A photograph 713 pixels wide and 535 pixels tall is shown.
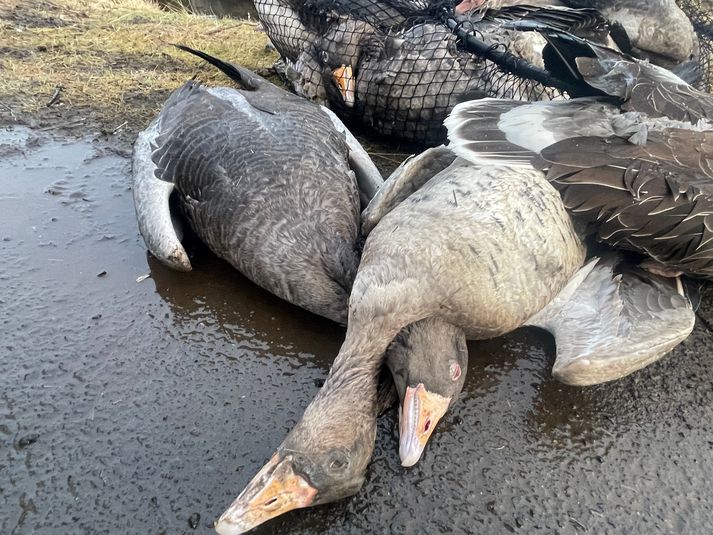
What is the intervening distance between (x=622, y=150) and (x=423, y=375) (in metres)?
1.66

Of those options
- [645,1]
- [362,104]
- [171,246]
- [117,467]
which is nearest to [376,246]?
[171,246]

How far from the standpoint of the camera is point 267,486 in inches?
86.5

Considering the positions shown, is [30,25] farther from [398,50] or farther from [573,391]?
[573,391]

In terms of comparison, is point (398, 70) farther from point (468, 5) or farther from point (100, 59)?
point (100, 59)

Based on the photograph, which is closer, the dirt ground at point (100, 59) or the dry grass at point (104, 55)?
the dirt ground at point (100, 59)

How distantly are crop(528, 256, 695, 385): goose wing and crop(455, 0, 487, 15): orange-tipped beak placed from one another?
9.63 ft

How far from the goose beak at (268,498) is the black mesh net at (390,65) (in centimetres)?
332

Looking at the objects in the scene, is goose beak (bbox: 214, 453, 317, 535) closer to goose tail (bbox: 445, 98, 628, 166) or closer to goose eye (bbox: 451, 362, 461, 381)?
goose eye (bbox: 451, 362, 461, 381)

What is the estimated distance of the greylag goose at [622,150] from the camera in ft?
9.74

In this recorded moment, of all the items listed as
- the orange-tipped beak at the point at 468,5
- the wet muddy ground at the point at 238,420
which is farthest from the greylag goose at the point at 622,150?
the orange-tipped beak at the point at 468,5

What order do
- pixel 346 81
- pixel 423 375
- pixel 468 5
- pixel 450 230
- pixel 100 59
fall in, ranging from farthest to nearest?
pixel 100 59, pixel 468 5, pixel 346 81, pixel 450 230, pixel 423 375

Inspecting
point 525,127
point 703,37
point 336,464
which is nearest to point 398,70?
point 525,127

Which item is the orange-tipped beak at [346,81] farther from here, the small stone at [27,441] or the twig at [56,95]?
the small stone at [27,441]

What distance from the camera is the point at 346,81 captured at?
4938mm
